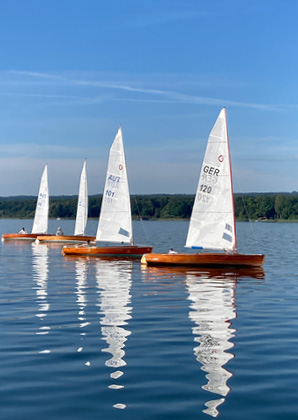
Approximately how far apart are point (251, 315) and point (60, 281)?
48.7ft

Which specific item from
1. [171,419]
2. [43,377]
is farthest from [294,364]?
[43,377]

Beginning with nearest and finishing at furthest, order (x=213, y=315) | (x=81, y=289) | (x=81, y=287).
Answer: (x=213, y=315) → (x=81, y=289) → (x=81, y=287)

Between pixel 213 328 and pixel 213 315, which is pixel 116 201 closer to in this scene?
pixel 213 315

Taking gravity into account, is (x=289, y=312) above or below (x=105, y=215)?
below

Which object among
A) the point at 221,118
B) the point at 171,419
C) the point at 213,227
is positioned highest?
the point at 221,118

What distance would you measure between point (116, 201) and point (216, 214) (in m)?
12.3

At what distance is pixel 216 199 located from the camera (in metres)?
42.2

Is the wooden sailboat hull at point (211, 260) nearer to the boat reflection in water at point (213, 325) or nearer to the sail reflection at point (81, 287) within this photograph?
the boat reflection in water at point (213, 325)

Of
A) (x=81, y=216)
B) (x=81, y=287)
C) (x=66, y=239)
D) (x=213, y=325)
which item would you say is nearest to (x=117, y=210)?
(x=81, y=287)

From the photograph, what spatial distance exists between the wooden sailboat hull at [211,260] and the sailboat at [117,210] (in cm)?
834

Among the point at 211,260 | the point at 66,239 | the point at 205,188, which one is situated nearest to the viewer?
the point at 211,260

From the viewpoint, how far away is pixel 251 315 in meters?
22.6

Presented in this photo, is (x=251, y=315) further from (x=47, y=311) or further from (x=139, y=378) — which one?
(x=139, y=378)

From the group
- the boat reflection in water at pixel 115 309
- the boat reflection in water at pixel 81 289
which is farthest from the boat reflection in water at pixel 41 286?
the boat reflection in water at pixel 115 309
